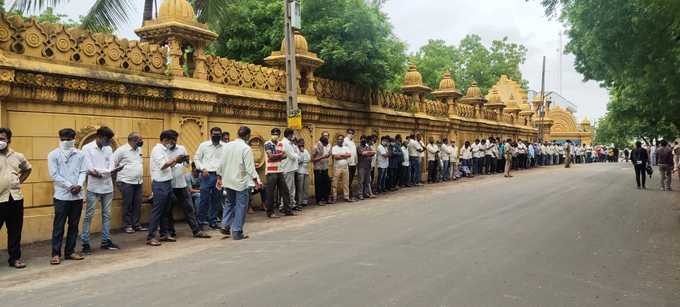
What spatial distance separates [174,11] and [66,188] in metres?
4.53

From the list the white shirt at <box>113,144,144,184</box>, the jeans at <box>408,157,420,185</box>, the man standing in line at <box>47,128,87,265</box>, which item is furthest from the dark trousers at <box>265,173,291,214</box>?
the jeans at <box>408,157,420,185</box>

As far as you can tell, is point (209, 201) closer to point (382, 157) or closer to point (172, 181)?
point (172, 181)

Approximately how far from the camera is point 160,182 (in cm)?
786

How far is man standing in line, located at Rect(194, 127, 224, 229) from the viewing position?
8938 mm

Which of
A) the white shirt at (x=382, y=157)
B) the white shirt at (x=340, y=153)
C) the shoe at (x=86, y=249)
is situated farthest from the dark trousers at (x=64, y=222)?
the white shirt at (x=382, y=157)

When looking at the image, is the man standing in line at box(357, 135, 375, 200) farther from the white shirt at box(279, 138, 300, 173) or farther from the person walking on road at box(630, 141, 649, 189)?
the person walking on road at box(630, 141, 649, 189)

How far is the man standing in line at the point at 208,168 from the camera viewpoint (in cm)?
894

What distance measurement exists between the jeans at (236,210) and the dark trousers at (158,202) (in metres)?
0.92

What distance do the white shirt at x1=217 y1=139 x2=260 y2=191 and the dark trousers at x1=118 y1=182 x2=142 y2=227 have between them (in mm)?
1540

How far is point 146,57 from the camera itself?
31.5 ft

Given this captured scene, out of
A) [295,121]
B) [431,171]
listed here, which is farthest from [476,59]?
[295,121]

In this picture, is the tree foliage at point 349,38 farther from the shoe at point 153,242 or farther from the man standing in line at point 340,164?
the shoe at point 153,242

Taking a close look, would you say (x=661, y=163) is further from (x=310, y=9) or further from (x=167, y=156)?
(x=167, y=156)

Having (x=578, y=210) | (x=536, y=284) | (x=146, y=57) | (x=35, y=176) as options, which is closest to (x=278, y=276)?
(x=536, y=284)
